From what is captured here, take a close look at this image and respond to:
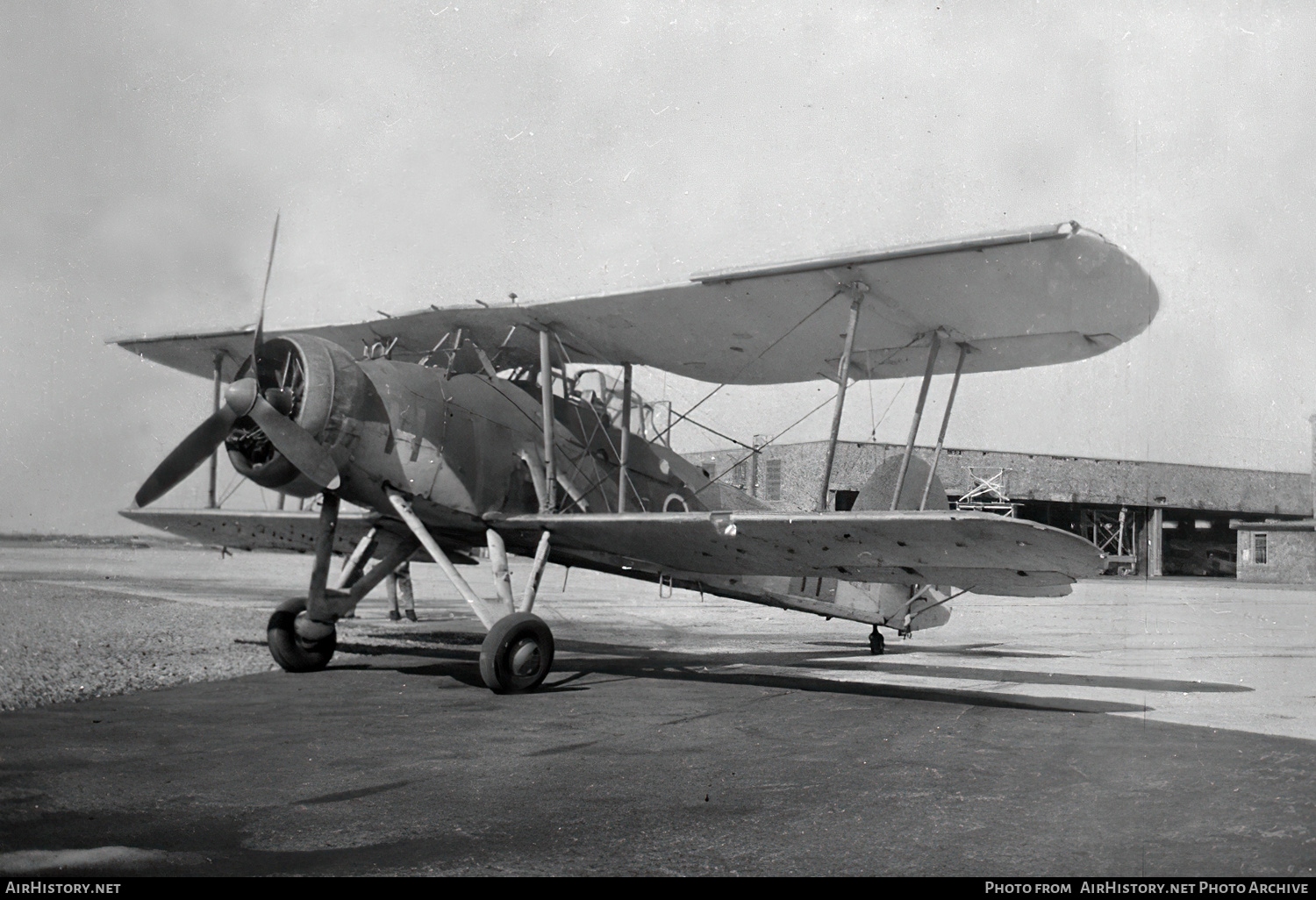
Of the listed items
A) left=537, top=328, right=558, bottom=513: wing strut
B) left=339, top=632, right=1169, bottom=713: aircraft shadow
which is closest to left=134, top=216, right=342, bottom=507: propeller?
left=537, top=328, right=558, bottom=513: wing strut

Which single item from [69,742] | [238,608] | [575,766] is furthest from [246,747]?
[238,608]

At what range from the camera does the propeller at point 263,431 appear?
25.8ft

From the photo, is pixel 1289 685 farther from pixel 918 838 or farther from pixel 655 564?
pixel 918 838

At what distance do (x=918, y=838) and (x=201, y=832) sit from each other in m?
2.73

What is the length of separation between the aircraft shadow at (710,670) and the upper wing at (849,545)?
3.26ft

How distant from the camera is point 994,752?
596cm

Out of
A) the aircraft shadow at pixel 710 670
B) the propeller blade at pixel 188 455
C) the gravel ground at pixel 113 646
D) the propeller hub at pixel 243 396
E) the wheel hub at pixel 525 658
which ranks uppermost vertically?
the propeller hub at pixel 243 396

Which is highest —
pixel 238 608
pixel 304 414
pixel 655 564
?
pixel 304 414

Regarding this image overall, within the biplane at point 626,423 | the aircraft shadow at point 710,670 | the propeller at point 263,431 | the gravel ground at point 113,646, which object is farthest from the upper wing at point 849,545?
the gravel ground at point 113,646

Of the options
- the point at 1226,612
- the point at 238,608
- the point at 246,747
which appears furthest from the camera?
the point at 1226,612

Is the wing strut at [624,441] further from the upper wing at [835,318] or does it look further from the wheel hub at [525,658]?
the wheel hub at [525,658]

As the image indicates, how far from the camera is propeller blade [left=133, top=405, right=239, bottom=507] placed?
320 inches

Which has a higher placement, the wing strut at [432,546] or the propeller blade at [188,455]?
the propeller blade at [188,455]

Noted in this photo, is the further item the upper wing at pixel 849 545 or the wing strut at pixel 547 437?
the wing strut at pixel 547 437
